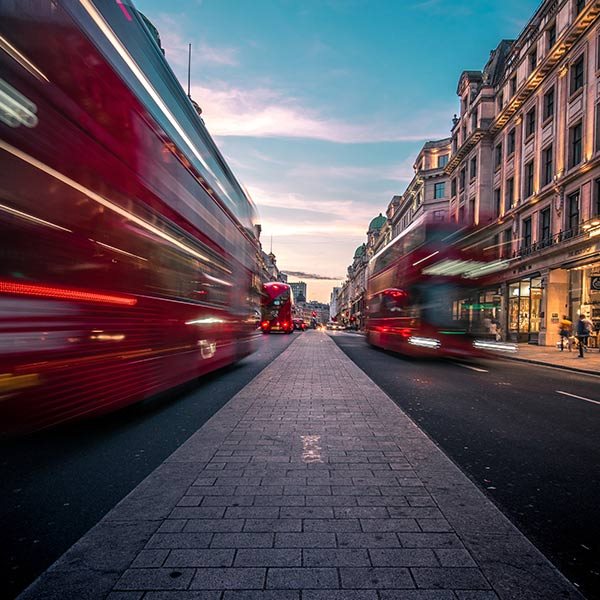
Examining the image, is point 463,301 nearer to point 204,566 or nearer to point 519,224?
point 204,566

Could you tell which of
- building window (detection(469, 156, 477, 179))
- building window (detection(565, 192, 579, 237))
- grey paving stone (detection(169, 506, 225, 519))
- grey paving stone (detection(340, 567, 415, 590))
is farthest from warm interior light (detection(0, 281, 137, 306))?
building window (detection(469, 156, 477, 179))

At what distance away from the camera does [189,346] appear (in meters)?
7.62

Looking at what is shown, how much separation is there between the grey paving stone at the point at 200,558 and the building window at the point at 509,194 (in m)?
36.8

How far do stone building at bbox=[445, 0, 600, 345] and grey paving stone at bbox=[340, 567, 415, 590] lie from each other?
24.0 meters

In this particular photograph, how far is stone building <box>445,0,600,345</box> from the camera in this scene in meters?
23.4

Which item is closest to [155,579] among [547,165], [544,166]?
[547,165]

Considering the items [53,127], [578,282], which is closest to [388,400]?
[53,127]

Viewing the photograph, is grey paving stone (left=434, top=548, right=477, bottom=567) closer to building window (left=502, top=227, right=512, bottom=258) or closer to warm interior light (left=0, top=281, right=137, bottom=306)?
warm interior light (left=0, top=281, right=137, bottom=306)

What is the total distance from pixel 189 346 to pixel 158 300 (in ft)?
5.43

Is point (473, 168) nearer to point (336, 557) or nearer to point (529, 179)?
A: point (529, 179)

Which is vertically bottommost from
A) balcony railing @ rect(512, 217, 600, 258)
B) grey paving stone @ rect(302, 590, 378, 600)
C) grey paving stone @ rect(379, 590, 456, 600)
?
grey paving stone @ rect(302, 590, 378, 600)

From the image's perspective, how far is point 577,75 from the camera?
25391mm

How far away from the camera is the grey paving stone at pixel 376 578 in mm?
2137

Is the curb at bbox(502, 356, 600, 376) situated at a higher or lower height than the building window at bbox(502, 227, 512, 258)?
lower
